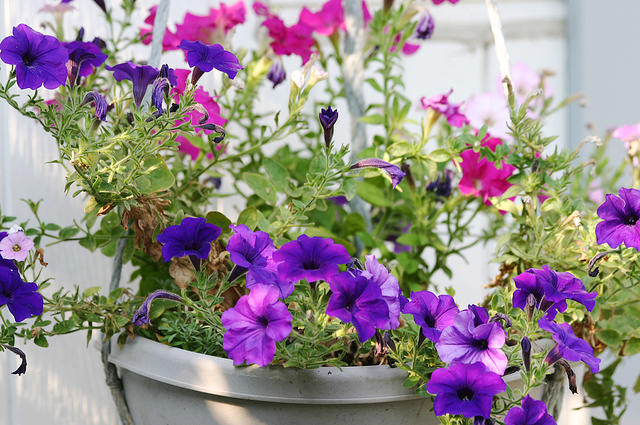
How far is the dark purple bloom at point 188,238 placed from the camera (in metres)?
0.56

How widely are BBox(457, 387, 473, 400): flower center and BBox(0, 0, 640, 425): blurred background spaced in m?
0.58

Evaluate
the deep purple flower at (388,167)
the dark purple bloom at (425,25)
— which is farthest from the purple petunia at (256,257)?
the dark purple bloom at (425,25)

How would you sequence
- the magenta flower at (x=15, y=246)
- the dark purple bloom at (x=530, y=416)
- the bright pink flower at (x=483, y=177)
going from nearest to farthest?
the dark purple bloom at (x=530, y=416)
the magenta flower at (x=15, y=246)
the bright pink flower at (x=483, y=177)

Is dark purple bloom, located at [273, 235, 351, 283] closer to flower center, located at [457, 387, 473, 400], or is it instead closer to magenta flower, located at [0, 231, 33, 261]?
flower center, located at [457, 387, 473, 400]

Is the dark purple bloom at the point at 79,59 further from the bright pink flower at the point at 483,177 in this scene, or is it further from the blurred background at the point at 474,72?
the bright pink flower at the point at 483,177

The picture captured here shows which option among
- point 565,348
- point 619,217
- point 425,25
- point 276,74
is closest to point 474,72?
point 425,25

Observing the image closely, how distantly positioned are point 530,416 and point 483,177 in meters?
0.39

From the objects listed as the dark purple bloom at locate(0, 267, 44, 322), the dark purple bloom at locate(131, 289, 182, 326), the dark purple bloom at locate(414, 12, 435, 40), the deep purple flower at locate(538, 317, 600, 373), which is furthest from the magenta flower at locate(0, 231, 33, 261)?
the dark purple bloom at locate(414, 12, 435, 40)

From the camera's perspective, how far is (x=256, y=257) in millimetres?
553

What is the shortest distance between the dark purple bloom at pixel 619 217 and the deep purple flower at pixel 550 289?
0.05 m

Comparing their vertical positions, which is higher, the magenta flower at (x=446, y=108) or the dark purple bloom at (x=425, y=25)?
the dark purple bloom at (x=425, y=25)

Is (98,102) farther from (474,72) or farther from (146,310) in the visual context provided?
(474,72)

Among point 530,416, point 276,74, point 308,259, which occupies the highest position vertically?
point 276,74

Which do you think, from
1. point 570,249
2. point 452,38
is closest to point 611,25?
point 452,38
